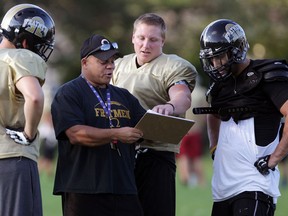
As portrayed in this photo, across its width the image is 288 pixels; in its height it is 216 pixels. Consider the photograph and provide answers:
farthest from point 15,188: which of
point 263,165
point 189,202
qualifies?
point 189,202

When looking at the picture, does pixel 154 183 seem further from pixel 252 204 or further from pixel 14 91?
pixel 14 91

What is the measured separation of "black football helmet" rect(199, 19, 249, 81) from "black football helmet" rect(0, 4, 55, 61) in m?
1.33

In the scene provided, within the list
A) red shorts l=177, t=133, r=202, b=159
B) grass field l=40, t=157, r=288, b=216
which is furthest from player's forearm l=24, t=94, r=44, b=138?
red shorts l=177, t=133, r=202, b=159

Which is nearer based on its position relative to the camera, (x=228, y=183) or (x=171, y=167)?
(x=228, y=183)

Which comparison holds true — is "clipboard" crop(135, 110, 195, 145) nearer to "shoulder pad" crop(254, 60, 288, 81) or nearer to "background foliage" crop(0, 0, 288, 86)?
"shoulder pad" crop(254, 60, 288, 81)

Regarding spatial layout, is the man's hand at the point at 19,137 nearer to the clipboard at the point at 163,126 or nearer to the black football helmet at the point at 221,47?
the clipboard at the point at 163,126

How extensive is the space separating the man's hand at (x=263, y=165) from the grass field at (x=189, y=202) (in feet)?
18.9

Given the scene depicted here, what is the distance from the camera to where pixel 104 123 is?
6840 millimetres

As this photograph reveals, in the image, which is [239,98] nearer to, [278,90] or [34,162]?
[278,90]

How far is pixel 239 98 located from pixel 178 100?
20.3 inches

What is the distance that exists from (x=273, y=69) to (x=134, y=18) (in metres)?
21.7

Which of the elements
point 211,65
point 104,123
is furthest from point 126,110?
point 211,65

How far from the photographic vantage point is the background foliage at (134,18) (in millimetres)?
28234

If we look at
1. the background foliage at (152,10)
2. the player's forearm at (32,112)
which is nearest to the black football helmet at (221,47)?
the player's forearm at (32,112)
